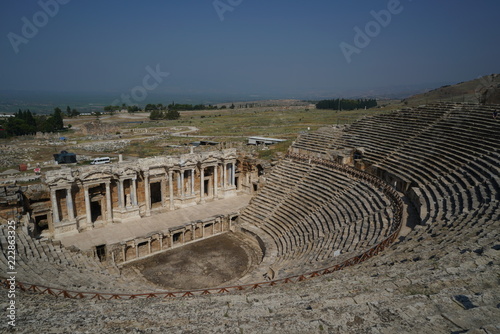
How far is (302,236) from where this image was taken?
20.6 m

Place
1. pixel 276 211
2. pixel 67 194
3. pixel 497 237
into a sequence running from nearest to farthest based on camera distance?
1. pixel 497 237
2. pixel 67 194
3. pixel 276 211

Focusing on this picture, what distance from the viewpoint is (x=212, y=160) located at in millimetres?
28906

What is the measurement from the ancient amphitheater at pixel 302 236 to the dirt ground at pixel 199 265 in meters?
0.34

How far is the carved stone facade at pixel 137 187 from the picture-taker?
22125 mm

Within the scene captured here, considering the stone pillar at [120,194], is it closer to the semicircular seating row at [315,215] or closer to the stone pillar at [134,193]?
the stone pillar at [134,193]

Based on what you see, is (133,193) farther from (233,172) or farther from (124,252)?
(233,172)

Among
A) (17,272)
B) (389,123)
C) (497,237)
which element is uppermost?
(389,123)

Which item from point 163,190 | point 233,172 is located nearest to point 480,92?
point 233,172

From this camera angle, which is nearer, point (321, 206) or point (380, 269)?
point (380, 269)

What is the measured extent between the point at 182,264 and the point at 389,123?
21.6 meters

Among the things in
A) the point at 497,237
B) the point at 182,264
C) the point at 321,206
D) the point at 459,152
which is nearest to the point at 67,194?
the point at 182,264

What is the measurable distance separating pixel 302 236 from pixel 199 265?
6.75 meters

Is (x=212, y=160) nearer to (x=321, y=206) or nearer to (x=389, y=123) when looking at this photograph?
(x=321, y=206)

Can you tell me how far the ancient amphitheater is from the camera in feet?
26.3
